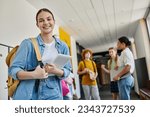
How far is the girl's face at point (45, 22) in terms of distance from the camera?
1.41 ft

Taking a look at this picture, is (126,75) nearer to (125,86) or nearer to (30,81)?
(125,86)

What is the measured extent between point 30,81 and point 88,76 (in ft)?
3.15

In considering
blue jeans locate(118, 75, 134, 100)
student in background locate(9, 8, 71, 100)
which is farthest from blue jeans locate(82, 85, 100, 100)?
student in background locate(9, 8, 71, 100)

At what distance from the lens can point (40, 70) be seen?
1.25 ft

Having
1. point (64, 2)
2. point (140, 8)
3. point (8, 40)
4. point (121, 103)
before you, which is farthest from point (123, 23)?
point (121, 103)

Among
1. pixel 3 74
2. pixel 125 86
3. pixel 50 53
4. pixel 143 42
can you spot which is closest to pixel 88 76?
pixel 125 86

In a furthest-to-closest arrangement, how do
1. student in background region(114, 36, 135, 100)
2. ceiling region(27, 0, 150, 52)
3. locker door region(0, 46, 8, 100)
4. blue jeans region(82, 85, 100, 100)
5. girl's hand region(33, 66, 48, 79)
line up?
1. ceiling region(27, 0, 150, 52)
2. blue jeans region(82, 85, 100, 100)
3. locker door region(0, 46, 8, 100)
4. student in background region(114, 36, 135, 100)
5. girl's hand region(33, 66, 48, 79)

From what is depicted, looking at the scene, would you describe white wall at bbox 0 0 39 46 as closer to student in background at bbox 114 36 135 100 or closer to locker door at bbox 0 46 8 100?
locker door at bbox 0 46 8 100

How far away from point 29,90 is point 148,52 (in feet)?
6.96

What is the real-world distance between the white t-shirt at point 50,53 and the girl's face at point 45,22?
0.13 ft

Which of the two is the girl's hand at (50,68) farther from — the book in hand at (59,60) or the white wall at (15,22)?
the white wall at (15,22)

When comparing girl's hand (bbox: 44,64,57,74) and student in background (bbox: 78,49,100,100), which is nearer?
girl's hand (bbox: 44,64,57,74)

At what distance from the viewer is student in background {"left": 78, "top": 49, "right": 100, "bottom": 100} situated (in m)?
1.31

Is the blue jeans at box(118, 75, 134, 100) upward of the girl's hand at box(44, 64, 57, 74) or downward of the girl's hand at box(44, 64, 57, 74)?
downward
